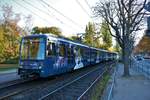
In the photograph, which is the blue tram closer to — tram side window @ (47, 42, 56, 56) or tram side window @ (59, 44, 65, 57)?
tram side window @ (47, 42, 56, 56)

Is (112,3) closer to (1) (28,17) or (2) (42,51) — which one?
(2) (42,51)

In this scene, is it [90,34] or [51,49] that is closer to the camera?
[51,49]

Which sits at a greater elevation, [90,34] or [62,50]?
[90,34]

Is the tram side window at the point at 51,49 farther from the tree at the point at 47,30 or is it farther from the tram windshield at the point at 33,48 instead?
the tree at the point at 47,30

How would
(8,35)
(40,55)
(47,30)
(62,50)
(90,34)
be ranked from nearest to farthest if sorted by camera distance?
(40,55) → (62,50) → (8,35) → (47,30) → (90,34)

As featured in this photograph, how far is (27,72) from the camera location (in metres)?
19.1

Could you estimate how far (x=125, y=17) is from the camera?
2584 cm

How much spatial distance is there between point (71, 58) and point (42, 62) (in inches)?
289

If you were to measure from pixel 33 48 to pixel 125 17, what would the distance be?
32.0 feet

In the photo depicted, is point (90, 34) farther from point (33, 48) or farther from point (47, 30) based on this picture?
point (33, 48)

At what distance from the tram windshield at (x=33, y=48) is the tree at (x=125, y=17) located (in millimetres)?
8325

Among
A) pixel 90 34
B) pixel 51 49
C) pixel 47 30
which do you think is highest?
pixel 47 30

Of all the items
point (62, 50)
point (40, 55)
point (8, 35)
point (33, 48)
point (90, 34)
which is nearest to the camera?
point (40, 55)

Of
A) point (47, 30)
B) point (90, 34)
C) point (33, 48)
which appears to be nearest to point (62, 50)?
point (33, 48)
